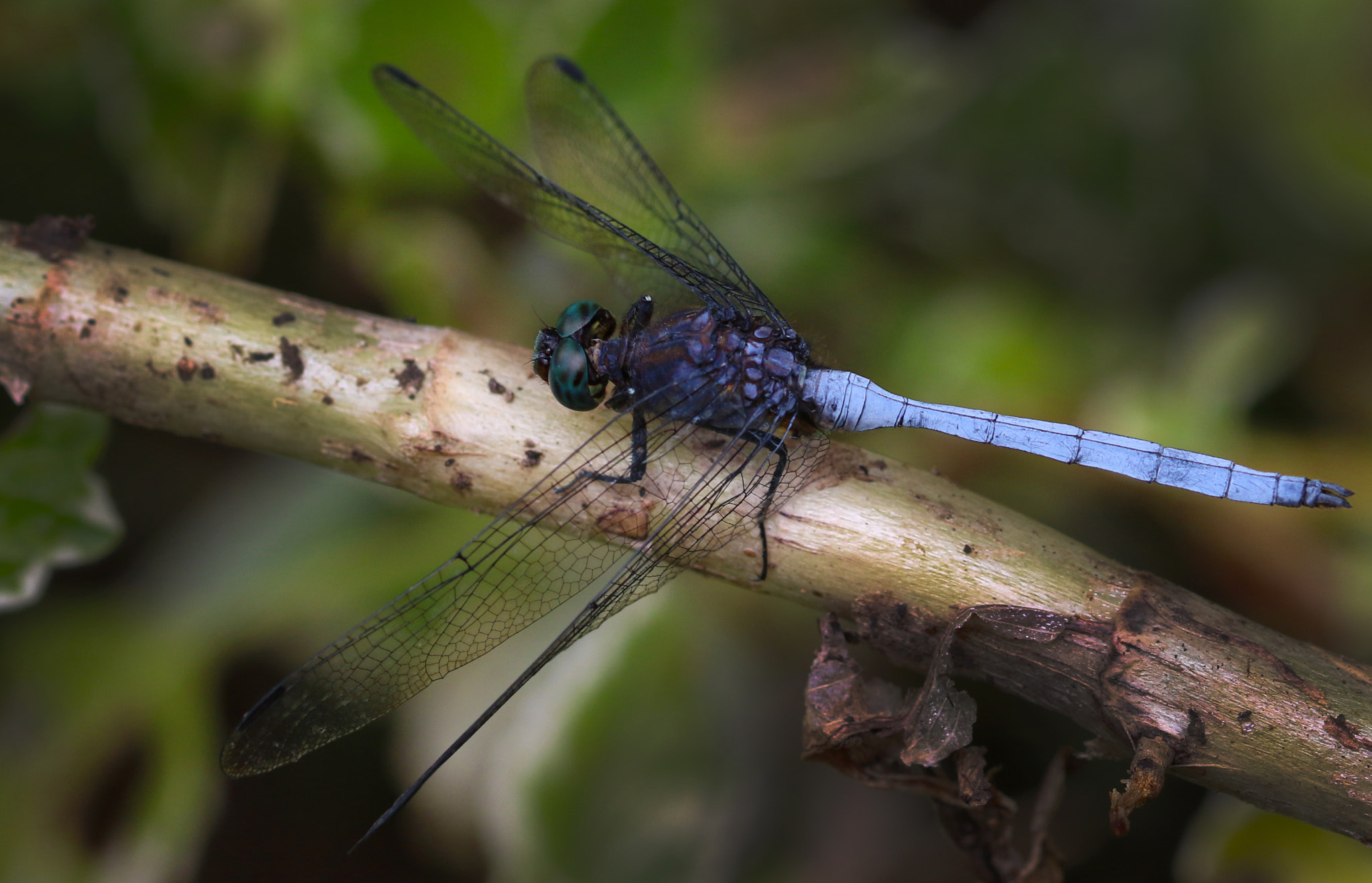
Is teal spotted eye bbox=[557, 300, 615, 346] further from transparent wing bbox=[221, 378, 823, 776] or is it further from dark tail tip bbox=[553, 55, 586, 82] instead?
dark tail tip bbox=[553, 55, 586, 82]

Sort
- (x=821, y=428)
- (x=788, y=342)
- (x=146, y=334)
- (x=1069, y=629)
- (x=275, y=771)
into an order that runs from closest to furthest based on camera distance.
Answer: (x=1069, y=629)
(x=146, y=334)
(x=821, y=428)
(x=788, y=342)
(x=275, y=771)

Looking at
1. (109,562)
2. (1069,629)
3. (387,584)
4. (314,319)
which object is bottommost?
(109,562)

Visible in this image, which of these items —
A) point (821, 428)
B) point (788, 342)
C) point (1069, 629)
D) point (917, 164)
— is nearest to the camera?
point (1069, 629)

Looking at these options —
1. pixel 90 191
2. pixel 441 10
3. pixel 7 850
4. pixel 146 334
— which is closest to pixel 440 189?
pixel 441 10

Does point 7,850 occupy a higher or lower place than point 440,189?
lower

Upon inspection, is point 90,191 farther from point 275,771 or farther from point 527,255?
point 275,771

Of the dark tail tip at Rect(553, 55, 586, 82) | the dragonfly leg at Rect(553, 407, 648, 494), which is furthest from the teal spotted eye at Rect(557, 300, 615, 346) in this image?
the dark tail tip at Rect(553, 55, 586, 82)
